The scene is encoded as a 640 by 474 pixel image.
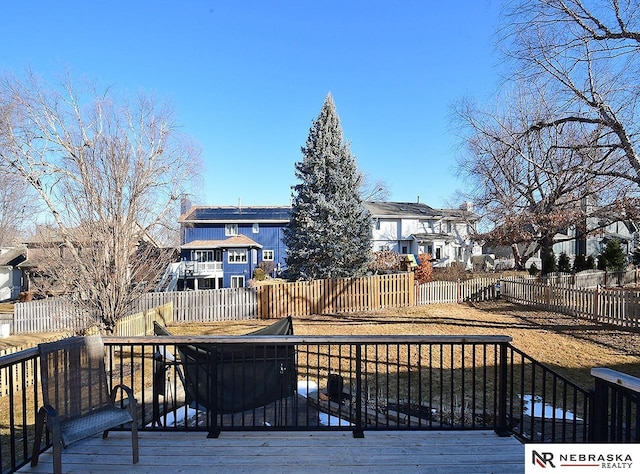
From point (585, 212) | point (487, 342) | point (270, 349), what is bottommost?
point (270, 349)

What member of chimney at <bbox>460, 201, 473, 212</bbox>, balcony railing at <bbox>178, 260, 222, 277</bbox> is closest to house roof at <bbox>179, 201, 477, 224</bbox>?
chimney at <bbox>460, 201, 473, 212</bbox>

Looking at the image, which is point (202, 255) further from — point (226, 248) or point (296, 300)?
point (296, 300)

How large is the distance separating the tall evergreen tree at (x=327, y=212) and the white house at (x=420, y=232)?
42.9ft

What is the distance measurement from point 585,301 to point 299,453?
12.0m

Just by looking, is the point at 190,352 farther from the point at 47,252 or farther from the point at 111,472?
the point at 47,252

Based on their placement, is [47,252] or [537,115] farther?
[537,115]

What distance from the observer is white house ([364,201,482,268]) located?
29.2 metres

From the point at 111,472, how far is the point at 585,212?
63.6ft

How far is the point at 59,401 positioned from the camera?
254 cm

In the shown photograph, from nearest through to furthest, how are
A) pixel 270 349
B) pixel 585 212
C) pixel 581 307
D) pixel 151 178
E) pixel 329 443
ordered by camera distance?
pixel 329 443, pixel 270 349, pixel 151 178, pixel 581 307, pixel 585 212

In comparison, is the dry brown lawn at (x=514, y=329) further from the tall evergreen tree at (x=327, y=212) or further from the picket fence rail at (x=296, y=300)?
the tall evergreen tree at (x=327, y=212)

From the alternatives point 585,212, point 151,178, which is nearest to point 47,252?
point 151,178

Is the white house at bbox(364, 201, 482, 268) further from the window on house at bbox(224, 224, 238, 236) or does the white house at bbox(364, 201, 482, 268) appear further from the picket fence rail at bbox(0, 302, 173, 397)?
the picket fence rail at bbox(0, 302, 173, 397)

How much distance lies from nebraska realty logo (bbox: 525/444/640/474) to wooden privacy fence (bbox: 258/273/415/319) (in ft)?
37.5
